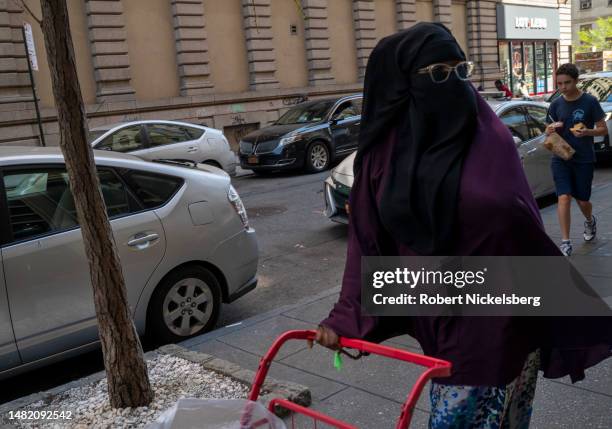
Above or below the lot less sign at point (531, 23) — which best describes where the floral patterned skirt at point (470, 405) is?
below

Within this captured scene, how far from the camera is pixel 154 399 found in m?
3.96

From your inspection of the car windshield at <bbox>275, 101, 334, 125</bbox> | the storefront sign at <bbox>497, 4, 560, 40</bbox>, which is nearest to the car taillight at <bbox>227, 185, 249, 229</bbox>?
the car windshield at <bbox>275, 101, 334, 125</bbox>

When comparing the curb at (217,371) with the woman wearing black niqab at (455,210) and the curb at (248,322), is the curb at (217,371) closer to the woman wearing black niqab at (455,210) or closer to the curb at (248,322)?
the curb at (248,322)

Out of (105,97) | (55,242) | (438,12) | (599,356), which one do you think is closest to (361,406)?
(599,356)

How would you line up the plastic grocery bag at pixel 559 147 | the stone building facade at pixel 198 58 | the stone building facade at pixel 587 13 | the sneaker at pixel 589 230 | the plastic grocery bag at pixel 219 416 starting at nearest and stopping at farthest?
1. the plastic grocery bag at pixel 219 416
2. the plastic grocery bag at pixel 559 147
3. the sneaker at pixel 589 230
4. the stone building facade at pixel 198 58
5. the stone building facade at pixel 587 13

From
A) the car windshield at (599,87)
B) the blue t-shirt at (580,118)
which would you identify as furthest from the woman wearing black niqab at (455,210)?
the car windshield at (599,87)

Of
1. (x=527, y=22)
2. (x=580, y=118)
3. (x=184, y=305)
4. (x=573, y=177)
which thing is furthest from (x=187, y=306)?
(x=527, y=22)

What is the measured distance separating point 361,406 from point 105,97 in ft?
56.0

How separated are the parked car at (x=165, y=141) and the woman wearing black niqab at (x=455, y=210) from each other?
1068 centimetres

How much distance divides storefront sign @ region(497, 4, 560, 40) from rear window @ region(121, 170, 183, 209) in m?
32.4

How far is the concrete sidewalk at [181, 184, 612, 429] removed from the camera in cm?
363

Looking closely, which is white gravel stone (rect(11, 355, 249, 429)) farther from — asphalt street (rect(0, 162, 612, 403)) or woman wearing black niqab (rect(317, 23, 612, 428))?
woman wearing black niqab (rect(317, 23, 612, 428))

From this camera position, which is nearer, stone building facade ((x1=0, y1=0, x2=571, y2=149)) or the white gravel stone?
the white gravel stone

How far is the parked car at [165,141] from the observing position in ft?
42.4
